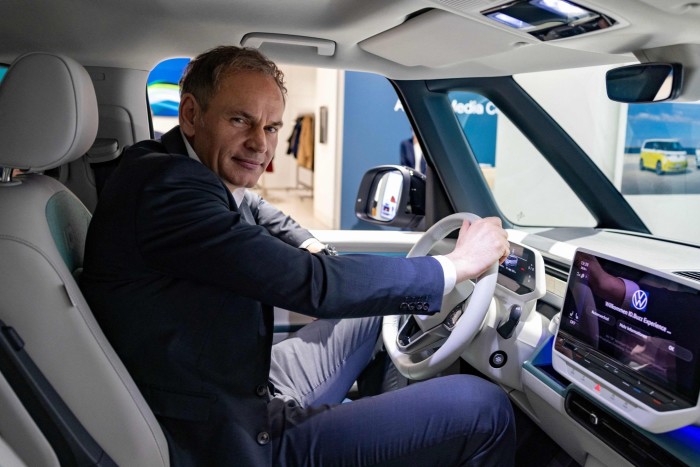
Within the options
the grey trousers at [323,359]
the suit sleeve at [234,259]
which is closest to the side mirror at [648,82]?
the suit sleeve at [234,259]

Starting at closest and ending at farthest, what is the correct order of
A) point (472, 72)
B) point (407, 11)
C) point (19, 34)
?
point (407, 11) → point (19, 34) → point (472, 72)

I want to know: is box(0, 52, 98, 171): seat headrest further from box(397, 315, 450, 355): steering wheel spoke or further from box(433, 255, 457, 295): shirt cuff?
box(397, 315, 450, 355): steering wheel spoke

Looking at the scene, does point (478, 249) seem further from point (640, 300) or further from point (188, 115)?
point (188, 115)

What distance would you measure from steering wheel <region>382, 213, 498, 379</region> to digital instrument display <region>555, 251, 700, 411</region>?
21 cm

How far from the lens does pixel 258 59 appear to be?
1.54 metres

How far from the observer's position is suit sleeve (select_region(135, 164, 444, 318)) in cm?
129

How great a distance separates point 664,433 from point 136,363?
1.12 meters

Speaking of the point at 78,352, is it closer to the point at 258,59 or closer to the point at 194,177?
the point at 194,177

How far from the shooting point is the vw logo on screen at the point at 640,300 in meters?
1.27

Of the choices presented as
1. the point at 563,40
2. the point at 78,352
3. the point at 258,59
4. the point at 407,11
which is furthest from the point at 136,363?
the point at 563,40

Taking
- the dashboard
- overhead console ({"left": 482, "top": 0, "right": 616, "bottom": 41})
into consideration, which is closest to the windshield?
the dashboard

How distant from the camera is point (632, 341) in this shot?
4.30ft

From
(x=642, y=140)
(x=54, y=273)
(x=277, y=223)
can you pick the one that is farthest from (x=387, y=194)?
(x=642, y=140)

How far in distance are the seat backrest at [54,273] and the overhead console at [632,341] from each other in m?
0.97
